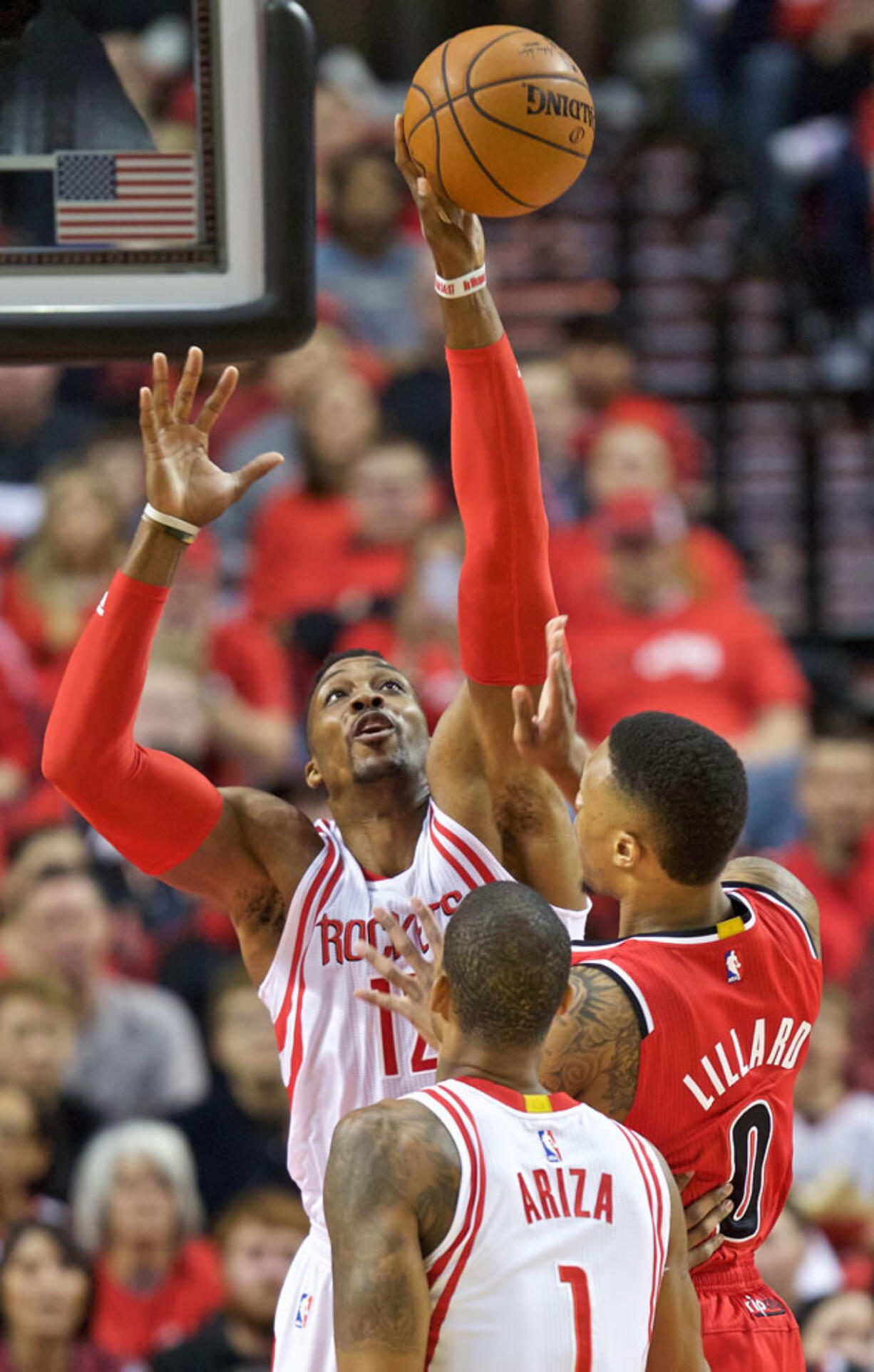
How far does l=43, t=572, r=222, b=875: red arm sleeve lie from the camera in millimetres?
3516

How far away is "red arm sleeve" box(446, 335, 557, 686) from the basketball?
303 millimetres

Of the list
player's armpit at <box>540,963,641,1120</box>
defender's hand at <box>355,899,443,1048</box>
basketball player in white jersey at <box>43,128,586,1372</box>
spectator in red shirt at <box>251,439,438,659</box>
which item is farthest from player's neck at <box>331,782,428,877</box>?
spectator in red shirt at <box>251,439,438,659</box>

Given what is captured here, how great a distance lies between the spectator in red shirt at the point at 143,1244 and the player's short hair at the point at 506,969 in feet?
10.3

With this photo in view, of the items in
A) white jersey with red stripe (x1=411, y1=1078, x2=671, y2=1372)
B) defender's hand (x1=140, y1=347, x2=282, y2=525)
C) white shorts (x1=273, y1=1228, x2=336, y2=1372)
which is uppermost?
defender's hand (x1=140, y1=347, x2=282, y2=525)

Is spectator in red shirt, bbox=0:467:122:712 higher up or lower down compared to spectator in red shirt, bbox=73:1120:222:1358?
higher up

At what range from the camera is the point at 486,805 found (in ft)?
12.1

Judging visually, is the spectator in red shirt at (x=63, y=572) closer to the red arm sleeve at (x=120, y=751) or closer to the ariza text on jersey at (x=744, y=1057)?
the red arm sleeve at (x=120, y=751)

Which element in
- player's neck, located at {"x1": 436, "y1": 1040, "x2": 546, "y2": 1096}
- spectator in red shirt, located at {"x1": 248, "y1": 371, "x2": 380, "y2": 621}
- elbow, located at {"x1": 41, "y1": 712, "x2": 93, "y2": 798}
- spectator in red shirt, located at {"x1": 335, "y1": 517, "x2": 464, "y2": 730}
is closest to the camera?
player's neck, located at {"x1": 436, "y1": 1040, "x2": 546, "y2": 1096}

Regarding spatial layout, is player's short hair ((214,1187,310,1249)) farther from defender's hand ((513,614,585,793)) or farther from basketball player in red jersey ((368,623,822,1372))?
defender's hand ((513,614,585,793))

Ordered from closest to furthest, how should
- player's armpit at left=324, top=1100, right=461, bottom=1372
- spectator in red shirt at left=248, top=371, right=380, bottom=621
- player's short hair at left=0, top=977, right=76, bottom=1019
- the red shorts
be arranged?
player's armpit at left=324, top=1100, right=461, bottom=1372 → the red shorts → player's short hair at left=0, top=977, right=76, bottom=1019 → spectator in red shirt at left=248, top=371, right=380, bottom=621

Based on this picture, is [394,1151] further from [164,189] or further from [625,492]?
[625,492]

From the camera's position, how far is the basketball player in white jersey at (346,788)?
3.57 m

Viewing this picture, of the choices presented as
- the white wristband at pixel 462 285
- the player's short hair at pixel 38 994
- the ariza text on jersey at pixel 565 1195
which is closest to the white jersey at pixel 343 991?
the ariza text on jersey at pixel 565 1195

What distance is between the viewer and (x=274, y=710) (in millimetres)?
6762
